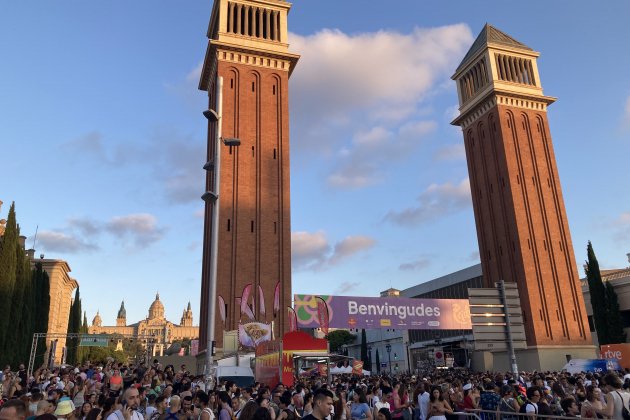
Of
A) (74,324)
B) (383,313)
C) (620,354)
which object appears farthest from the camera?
(74,324)

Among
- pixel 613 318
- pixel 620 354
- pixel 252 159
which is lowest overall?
pixel 620 354

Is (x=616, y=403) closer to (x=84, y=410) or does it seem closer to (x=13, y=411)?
(x=13, y=411)

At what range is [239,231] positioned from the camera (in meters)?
Answer: 41.1

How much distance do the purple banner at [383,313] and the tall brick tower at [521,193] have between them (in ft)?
30.8

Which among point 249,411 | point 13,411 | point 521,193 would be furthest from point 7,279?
point 521,193

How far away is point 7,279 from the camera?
40.0 meters

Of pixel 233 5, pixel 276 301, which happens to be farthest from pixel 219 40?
pixel 276 301

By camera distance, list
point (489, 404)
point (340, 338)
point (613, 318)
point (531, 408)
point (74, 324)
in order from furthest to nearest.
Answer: point (340, 338), point (74, 324), point (613, 318), point (489, 404), point (531, 408)

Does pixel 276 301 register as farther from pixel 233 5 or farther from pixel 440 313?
pixel 233 5

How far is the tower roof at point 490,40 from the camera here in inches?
2199

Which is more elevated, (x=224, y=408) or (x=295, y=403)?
(x=224, y=408)

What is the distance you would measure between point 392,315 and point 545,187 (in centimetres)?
2496

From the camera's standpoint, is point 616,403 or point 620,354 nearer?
point 616,403

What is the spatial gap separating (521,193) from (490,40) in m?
17.9
